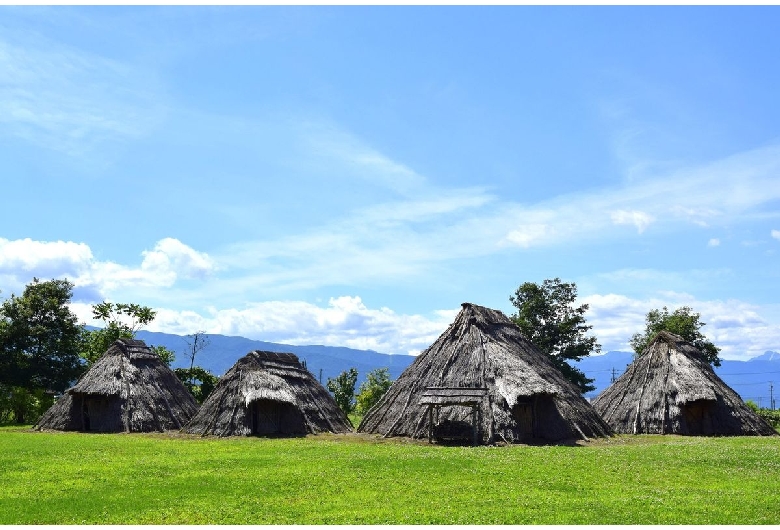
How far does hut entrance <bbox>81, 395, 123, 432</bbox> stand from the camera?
41.7m

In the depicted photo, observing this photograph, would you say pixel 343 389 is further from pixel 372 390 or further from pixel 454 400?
pixel 454 400

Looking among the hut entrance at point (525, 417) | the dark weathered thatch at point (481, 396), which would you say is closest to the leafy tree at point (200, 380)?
the dark weathered thatch at point (481, 396)

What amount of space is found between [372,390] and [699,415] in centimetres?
3723

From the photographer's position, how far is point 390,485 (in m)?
19.4

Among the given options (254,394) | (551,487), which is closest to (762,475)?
→ (551,487)

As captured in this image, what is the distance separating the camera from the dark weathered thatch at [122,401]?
41.3m

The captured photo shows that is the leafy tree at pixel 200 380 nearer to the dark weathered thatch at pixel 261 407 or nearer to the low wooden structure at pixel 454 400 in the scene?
the dark weathered thatch at pixel 261 407

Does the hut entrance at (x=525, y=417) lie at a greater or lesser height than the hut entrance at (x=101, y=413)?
greater

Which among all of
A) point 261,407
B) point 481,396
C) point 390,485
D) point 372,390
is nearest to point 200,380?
point 261,407

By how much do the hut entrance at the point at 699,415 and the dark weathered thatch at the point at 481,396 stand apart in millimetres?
7602

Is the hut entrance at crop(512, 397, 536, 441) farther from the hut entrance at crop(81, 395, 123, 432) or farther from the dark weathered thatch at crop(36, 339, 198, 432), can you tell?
the hut entrance at crop(81, 395, 123, 432)

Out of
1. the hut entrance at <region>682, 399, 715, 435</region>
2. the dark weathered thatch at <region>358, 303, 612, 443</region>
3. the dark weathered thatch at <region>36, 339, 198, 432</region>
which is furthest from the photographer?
the hut entrance at <region>682, 399, 715, 435</region>

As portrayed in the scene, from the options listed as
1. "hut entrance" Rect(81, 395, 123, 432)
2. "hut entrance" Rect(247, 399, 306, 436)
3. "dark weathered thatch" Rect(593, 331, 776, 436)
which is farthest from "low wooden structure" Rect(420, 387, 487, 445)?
"hut entrance" Rect(81, 395, 123, 432)

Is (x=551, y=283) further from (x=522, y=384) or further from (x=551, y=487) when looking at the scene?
(x=551, y=487)
